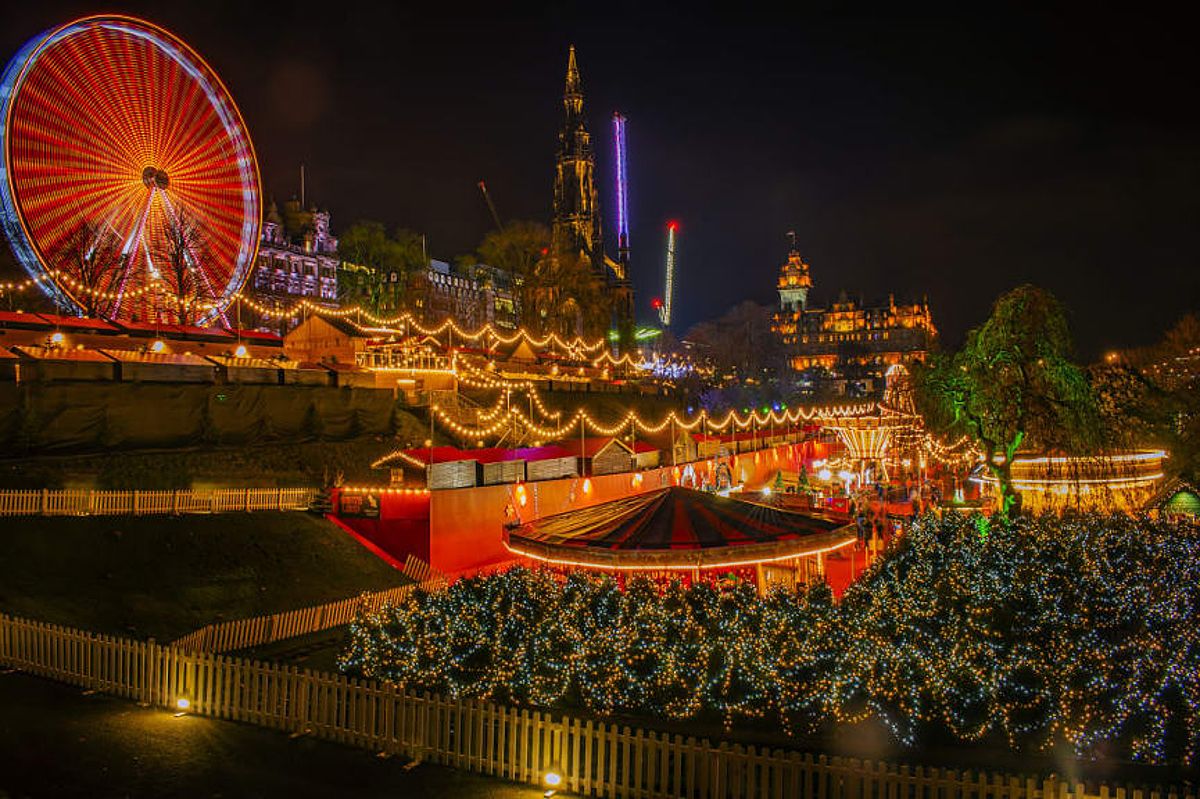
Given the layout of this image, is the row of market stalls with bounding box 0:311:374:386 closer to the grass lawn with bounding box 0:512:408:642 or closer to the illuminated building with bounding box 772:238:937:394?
the grass lawn with bounding box 0:512:408:642

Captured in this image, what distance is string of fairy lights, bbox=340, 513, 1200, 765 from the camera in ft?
34.5

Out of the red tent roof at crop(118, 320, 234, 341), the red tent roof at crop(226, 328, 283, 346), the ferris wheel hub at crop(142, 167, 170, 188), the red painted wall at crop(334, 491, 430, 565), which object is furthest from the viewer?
the red tent roof at crop(226, 328, 283, 346)

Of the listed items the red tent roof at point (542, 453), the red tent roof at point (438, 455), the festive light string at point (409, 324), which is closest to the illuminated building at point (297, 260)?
the festive light string at point (409, 324)

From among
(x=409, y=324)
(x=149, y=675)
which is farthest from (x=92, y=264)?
(x=149, y=675)

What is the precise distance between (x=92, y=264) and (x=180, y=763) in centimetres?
3539

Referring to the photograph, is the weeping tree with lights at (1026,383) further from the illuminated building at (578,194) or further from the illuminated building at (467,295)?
the illuminated building at (578,194)

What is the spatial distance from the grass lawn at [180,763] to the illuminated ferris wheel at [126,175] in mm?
26156

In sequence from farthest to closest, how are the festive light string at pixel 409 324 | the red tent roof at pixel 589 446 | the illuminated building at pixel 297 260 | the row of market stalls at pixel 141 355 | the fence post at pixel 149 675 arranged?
the illuminated building at pixel 297 260, the festive light string at pixel 409 324, the red tent roof at pixel 589 446, the row of market stalls at pixel 141 355, the fence post at pixel 149 675

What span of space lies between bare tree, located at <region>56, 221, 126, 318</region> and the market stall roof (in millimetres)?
28235

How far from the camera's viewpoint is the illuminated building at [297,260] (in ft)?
260

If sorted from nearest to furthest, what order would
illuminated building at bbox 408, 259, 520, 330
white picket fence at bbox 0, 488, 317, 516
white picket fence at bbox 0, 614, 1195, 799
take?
white picket fence at bbox 0, 614, 1195, 799
white picket fence at bbox 0, 488, 317, 516
illuminated building at bbox 408, 259, 520, 330

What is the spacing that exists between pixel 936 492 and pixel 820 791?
32.4 meters

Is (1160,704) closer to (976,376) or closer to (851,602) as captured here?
(851,602)

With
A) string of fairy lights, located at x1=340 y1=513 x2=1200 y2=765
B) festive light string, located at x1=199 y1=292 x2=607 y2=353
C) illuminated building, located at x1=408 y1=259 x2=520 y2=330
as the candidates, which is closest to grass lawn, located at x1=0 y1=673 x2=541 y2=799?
string of fairy lights, located at x1=340 y1=513 x2=1200 y2=765
